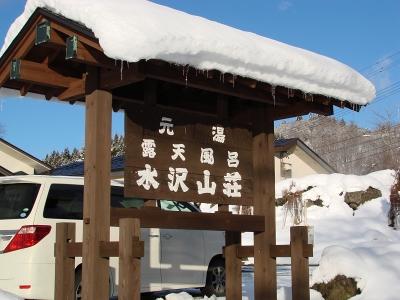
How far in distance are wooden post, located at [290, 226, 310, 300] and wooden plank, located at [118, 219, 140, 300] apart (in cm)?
204

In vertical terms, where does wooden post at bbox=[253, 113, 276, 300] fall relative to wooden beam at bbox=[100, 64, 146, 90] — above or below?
below

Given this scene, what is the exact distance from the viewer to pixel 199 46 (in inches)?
196

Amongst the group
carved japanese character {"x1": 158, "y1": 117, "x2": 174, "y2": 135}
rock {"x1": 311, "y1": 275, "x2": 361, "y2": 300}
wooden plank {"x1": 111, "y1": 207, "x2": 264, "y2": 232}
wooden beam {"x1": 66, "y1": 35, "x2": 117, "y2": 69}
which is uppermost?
wooden beam {"x1": 66, "y1": 35, "x2": 117, "y2": 69}

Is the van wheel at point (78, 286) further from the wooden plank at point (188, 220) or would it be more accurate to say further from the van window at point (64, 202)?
the wooden plank at point (188, 220)

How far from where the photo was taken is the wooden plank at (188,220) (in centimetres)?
554

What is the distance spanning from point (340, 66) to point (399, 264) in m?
3.35

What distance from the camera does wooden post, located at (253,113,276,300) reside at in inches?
259

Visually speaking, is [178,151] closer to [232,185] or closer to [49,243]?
[232,185]

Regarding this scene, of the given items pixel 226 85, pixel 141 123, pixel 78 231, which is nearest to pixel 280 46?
pixel 226 85

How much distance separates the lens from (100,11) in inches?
187

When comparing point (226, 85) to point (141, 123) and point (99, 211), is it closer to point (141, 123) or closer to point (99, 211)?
point (141, 123)

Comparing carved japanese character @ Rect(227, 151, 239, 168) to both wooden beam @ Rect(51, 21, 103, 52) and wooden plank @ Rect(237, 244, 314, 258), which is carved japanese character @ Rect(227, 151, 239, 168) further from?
wooden beam @ Rect(51, 21, 103, 52)

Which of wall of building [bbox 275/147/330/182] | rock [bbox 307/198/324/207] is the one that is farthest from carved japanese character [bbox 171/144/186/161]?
wall of building [bbox 275/147/330/182]

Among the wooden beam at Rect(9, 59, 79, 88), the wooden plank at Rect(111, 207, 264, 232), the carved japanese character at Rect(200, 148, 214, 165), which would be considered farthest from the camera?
the carved japanese character at Rect(200, 148, 214, 165)
